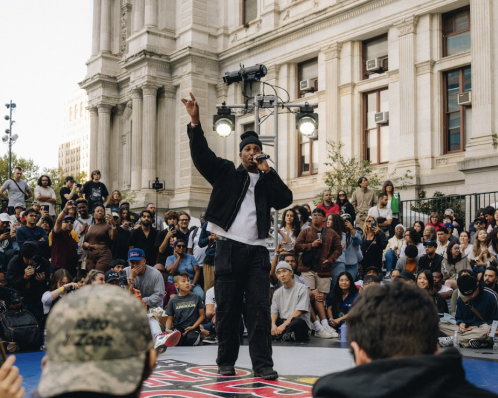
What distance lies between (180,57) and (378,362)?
3254cm

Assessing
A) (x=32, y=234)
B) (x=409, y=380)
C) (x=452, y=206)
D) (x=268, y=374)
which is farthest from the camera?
(x=452, y=206)

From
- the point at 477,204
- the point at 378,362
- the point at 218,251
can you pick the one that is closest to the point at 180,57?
the point at 477,204

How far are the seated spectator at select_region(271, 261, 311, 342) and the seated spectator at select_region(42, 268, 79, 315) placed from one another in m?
3.29

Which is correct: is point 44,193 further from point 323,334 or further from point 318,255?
point 323,334

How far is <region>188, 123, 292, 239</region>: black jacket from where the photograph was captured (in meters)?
6.24

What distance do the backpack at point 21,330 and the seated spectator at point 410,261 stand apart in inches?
268

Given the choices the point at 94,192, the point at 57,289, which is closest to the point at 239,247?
the point at 57,289

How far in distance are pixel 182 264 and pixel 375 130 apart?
15.6 metres

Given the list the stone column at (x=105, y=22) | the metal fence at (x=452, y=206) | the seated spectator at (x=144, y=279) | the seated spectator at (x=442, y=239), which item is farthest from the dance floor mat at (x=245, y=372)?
the stone column at (x=105, y=22)

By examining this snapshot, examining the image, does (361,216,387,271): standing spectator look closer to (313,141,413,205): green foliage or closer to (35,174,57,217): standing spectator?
(313,141,413,205): green foliage

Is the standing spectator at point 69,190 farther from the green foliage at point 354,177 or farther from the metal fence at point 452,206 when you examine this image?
the metal fence at point 452,206

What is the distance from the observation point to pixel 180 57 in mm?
33312

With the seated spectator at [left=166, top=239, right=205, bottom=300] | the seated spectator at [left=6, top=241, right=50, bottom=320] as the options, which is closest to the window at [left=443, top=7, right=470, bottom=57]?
the seated spectator at [left=166, top=239, right=205, bottom=300]

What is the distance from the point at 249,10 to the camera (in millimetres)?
32906
